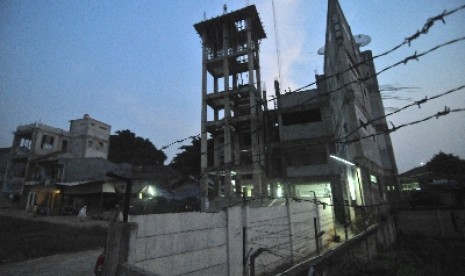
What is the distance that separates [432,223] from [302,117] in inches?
627

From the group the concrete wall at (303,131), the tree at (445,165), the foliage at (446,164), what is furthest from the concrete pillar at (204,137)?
the foliage at (446,164)

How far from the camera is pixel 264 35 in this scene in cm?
3450

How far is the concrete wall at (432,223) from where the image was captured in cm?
1769

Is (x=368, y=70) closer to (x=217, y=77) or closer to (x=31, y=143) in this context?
(x=217, y=77)

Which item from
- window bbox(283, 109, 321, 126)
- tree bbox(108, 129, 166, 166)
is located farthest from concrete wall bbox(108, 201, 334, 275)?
tree bbox(108, 129, 166, 166)

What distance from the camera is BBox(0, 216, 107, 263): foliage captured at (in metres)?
11.4

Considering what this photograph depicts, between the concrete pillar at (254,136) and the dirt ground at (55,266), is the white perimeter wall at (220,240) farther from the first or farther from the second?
the concrete pillar at (254,136)

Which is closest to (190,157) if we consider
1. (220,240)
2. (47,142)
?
(47,142)

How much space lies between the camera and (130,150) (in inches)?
2103

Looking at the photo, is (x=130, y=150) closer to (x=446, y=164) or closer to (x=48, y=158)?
(x=48, y=158)

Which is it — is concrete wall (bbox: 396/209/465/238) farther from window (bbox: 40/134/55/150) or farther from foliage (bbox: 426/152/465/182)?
window (bbox: 40/134/55/150)

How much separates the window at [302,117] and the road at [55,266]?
2432 centimetres

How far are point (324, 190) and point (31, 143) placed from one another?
138 feet

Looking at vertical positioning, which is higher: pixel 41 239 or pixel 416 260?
pixel 41 239
